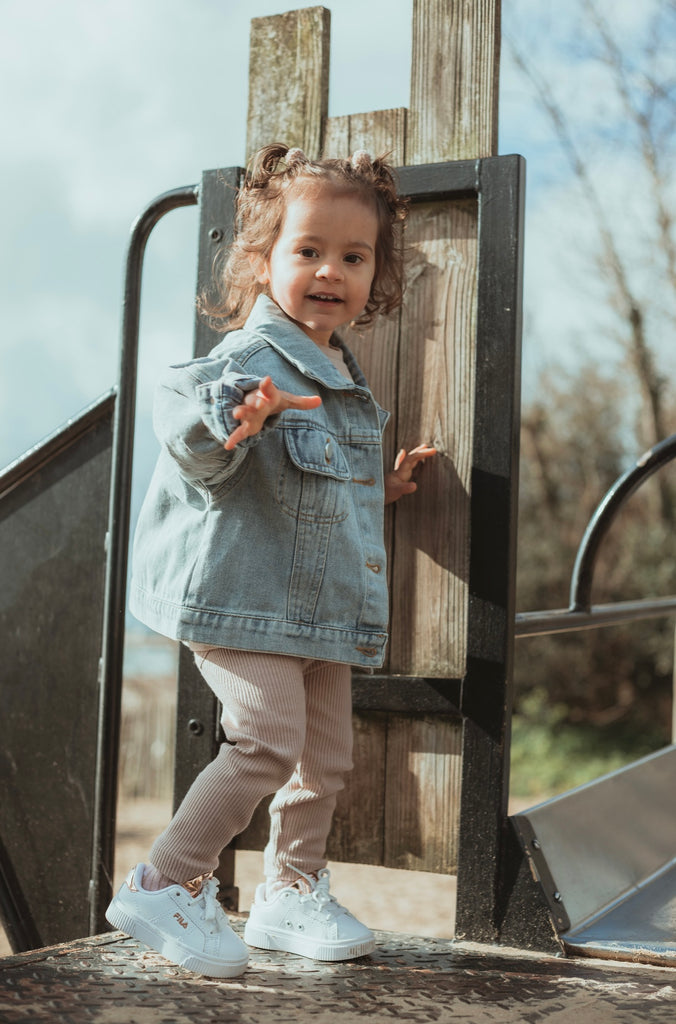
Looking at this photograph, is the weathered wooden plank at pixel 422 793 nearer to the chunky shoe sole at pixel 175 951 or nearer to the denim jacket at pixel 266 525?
the denim jacket at pixel 266 525

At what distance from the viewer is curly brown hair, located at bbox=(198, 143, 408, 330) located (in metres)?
2.07

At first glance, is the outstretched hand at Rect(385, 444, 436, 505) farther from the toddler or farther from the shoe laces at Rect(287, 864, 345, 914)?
the shoe laces at Rect(287, 864, 345, 914)

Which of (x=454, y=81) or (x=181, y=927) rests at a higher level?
(x=454, y=81)

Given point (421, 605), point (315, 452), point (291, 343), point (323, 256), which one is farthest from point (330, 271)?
point (421, 605)

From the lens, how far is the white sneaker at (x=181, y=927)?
1726mm

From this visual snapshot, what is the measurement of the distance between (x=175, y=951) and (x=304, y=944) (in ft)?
0.92

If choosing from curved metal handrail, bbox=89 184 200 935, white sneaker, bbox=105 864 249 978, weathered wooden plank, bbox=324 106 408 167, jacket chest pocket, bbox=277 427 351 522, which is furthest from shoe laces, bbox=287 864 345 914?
weathered wooden plank, bbox=324 106 408 167

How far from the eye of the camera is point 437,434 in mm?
2312

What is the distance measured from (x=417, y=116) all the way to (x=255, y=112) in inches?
15.9

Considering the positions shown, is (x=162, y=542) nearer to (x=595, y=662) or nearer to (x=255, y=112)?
(x=255, y=112)

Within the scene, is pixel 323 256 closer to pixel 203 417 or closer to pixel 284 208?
pixel 284 208

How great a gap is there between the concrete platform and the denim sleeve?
0.82 m

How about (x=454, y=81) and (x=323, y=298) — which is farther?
(x=454, y=81)

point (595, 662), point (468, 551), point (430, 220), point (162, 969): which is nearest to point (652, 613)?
point (468, 551)
